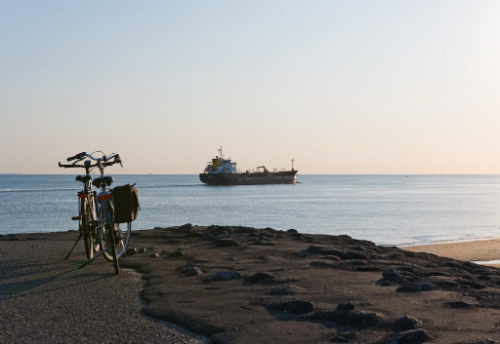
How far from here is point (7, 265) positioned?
29.7 ft

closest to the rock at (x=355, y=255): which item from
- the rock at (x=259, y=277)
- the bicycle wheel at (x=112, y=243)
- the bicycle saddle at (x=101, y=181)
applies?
the rock at (x=259, y=277)

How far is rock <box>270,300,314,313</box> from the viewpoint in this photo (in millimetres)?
5711

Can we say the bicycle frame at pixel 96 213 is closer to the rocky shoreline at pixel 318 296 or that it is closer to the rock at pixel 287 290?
the rocky shoreline at pixel 318 296

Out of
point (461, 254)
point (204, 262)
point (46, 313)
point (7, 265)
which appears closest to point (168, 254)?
point (204, 262)

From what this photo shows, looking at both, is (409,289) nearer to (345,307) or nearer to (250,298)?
(345,307)

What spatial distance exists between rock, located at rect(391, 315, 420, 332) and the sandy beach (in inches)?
0.4

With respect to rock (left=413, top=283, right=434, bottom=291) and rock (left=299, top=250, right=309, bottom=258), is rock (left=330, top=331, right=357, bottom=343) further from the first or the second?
rock (left=299, top=250, right=309, bottom=258)

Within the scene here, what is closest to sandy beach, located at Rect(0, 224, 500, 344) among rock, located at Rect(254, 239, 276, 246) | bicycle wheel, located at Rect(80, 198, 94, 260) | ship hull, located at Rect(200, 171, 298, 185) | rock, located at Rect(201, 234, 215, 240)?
bicycle wheel, located at Rect(80, 198, 94, 260)

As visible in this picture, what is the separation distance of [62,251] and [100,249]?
234cm

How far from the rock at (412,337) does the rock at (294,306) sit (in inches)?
48.5

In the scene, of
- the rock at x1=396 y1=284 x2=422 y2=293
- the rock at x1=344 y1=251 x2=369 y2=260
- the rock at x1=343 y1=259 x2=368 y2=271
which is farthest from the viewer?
the rock at x1=344 y1=251 x2=369 y2=260

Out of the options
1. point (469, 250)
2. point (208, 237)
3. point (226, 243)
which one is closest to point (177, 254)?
point (226, 243)

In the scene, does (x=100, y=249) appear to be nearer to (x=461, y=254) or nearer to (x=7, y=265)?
(x=7, y=265)

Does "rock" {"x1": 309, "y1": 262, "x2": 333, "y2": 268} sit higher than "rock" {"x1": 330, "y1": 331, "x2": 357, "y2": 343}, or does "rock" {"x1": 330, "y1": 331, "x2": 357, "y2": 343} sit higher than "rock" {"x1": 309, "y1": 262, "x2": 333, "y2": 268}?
"rock" {"x1": 330, "y1": 331, "x2": 357, "y2": 343}
